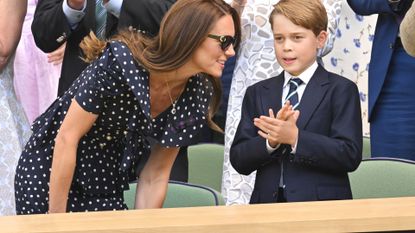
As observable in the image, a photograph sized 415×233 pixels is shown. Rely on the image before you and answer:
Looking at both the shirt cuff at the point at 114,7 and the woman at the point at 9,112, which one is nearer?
the woman at the point at 9,112

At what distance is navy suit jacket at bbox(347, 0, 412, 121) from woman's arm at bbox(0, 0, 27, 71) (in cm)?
142

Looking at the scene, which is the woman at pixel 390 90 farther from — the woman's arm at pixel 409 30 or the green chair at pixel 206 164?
the woman's arm at pixel 409 30

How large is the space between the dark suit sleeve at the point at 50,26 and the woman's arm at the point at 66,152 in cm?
106

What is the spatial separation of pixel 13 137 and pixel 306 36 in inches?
45.3

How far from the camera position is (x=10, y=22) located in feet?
13.2

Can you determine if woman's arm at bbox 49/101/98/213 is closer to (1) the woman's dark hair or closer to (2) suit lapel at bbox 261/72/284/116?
(1) the woman's dark hair

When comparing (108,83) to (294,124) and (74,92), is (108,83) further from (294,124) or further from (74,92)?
(294,124)

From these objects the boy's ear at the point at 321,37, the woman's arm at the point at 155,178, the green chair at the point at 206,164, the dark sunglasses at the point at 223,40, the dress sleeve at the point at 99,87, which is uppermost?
the dark sunglasses at the point at 223,40

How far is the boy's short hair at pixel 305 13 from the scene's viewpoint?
13.5 feet

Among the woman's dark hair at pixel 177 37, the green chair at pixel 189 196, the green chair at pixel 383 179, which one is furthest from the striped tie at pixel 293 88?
the woman's dark hair at pixel 177 37

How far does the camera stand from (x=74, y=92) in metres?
3.54

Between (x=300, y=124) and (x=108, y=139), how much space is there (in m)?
0.77

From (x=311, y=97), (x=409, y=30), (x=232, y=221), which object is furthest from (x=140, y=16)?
(x=232, y=221)

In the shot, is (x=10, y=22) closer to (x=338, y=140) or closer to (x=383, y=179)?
(x=338, y=140)
